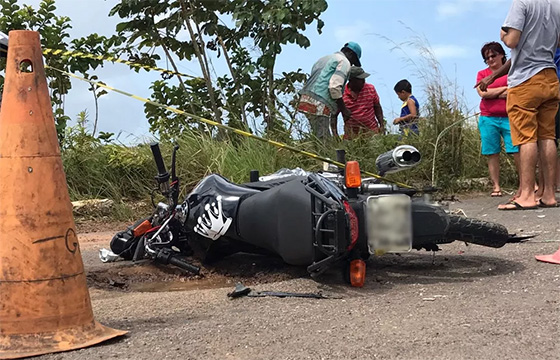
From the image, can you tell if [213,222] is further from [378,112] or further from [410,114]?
[410,114]

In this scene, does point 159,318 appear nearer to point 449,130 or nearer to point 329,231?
point 329,231

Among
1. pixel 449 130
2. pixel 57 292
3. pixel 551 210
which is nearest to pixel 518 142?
pixel 551 210

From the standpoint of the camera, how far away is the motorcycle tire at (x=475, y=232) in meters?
4.07

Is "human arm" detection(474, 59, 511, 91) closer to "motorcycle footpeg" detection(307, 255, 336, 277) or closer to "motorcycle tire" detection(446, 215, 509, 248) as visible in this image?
"motorcycle tire" detection(446, 215, 509, 248)

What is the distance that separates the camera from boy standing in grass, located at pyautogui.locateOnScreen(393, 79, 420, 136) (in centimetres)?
945

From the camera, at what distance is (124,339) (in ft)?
9.74

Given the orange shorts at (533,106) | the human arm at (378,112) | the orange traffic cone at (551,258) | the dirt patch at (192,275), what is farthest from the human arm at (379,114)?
the orange traffic cone at (551,258)

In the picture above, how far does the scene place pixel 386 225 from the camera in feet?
12.5

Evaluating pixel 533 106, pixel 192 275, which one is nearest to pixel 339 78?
pixel 533 106

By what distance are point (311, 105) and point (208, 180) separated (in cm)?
439

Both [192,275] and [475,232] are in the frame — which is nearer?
[475,232]

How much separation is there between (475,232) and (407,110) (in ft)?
19.1

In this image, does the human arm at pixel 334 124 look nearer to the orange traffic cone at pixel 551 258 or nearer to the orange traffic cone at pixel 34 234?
the orange traffic cone at pixel 551 258

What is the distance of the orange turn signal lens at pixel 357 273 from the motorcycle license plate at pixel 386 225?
0.32ft
